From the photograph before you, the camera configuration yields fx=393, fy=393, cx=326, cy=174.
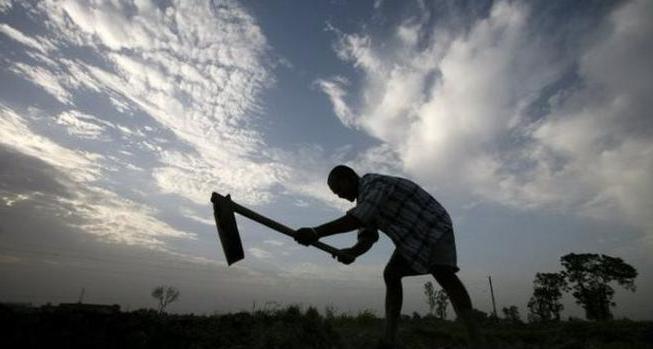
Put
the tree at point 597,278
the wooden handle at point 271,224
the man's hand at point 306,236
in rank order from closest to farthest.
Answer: the man's hand at point 306,236
the wooden handle at point 271,224
the tree at point 597,278

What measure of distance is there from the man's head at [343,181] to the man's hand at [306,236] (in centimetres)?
50

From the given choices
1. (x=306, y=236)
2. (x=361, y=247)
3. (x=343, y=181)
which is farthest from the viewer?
(x=361, y=247)

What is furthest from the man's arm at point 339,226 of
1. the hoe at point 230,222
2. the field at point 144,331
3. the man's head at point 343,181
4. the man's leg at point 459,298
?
the field at point 144,331

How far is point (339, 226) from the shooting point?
145 inches

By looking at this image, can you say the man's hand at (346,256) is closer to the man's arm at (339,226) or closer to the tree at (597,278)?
the man's arm at (339,226)

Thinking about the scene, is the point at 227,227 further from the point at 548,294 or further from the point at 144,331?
the point at 548,294

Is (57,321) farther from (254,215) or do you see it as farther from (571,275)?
(571,275)

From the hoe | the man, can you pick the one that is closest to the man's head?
the man

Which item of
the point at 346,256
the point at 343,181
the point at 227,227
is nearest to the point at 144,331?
the point at 227,227

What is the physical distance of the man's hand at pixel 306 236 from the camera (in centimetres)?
378

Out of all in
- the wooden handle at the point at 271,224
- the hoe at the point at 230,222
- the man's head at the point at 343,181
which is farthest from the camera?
the hoe at the point at 230,222

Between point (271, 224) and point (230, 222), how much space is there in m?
0.45

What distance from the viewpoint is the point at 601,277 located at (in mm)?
43219

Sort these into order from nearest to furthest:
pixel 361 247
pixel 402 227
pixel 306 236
Answer: pixel 402 227
pixel 306 236
pixel 361 247
